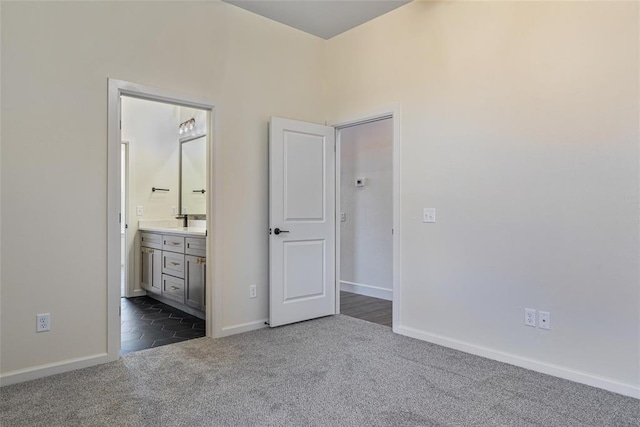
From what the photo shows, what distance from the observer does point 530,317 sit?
268 cm

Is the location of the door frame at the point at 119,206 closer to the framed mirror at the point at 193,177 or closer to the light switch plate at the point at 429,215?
the light switch plate at the point at 429,215

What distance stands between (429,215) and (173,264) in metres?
2.80

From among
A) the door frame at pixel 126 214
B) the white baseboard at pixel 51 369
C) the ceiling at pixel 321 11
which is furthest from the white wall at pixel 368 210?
the white baseboard at pixel 51 369

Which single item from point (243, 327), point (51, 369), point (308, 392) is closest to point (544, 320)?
point (308, 392)

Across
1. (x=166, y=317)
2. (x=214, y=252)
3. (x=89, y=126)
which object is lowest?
(x=166, y=317)

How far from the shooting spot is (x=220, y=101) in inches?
133

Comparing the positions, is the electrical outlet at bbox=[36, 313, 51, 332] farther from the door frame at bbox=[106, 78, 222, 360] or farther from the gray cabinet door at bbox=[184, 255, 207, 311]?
the gray cabinet door at bbox=[184, 255, 207, 311]

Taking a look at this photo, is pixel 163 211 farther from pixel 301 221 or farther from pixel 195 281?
pixel 301 221

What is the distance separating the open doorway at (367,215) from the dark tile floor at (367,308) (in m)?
0.01

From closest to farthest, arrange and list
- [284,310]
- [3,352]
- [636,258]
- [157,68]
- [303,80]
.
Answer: [636,258] → [3,352] → [157,68] → [284,310] → [303,80]

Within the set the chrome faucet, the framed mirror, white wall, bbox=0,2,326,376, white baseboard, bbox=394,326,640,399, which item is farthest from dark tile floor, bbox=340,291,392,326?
the chrome faucet

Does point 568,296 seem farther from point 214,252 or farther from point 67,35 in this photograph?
point 67,35

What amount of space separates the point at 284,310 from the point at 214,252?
2.84 feet

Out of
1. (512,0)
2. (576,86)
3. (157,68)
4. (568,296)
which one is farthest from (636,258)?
(157,68)
